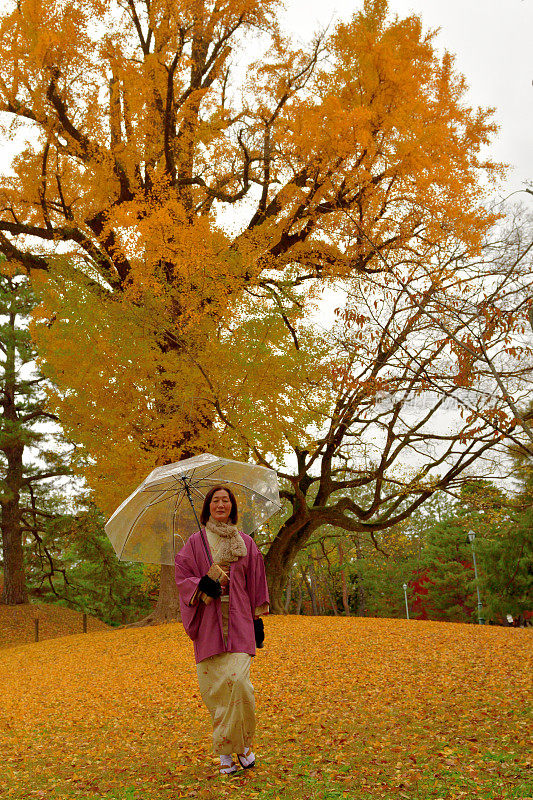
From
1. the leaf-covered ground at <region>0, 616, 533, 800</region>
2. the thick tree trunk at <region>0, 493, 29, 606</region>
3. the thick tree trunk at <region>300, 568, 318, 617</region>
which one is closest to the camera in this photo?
the leaf-covered ground at <region>0, 616, 533, 800</region>

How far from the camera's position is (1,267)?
581 inches

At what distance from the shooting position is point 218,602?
3922mm

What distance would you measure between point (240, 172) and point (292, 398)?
588cm

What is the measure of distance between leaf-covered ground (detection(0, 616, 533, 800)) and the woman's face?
57.5 inches

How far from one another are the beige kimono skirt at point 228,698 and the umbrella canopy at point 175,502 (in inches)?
33.7

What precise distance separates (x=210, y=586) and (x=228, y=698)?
0.65 metres

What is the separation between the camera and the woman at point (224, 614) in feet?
12.4

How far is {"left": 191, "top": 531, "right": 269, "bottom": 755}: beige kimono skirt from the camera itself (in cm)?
376

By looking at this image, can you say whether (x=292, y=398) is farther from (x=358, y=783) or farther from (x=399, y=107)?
(x=358, y=783)

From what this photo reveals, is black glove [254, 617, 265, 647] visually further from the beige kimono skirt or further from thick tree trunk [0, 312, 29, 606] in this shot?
thick tree trunk [0, 312, 29, 606]

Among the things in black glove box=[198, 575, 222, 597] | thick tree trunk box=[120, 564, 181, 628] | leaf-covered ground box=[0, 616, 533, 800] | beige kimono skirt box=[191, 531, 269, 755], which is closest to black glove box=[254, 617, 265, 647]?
beige kimono skirt box=[191, 531, 269, 755]

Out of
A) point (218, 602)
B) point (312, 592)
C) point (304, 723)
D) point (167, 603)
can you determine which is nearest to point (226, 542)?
point (218, 602)

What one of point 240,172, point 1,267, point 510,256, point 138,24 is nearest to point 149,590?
point 1,267

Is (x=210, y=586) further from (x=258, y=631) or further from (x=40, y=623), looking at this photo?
(x=40, y=623)
